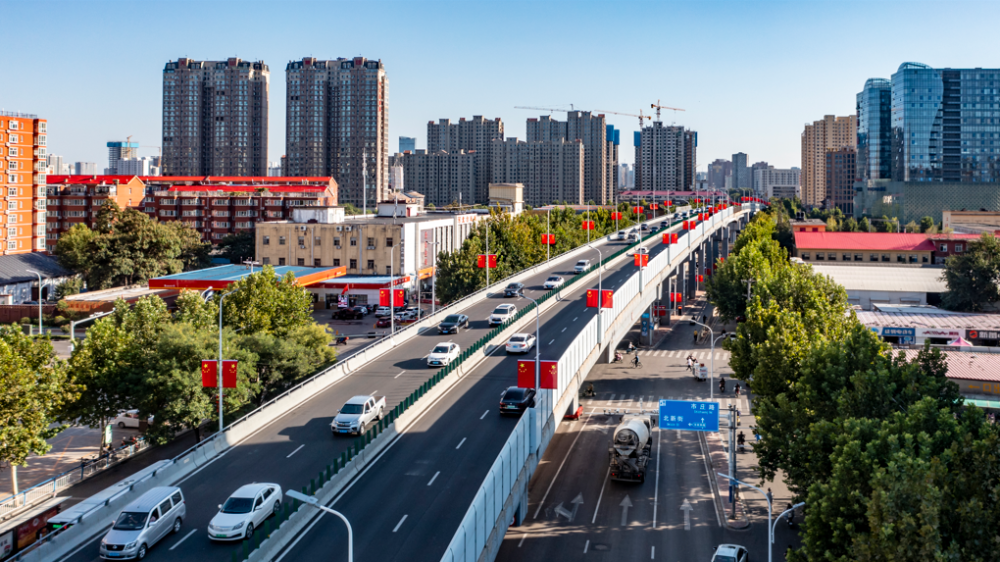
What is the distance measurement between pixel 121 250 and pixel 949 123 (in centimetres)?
17755

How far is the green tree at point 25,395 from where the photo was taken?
33031 millimetres

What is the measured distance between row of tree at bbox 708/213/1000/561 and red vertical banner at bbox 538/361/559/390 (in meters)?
8.90

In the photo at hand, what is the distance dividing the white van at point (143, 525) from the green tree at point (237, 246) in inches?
4068

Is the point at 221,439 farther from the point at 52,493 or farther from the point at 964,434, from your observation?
the point at 964,434

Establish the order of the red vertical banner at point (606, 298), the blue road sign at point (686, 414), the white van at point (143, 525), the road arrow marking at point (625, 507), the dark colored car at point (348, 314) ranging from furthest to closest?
1. the dark colored car at point (348, 314)
2. the red vertical banner at point (606, 298)
3. the blue road sign at point (686, 414)
4. the road arrow marking at point (625, 507)
5. the white van at point (143, 525)

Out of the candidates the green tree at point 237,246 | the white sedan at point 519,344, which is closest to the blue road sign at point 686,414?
the white sedan at point 519,344

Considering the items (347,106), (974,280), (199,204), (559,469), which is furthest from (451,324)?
(347,106)

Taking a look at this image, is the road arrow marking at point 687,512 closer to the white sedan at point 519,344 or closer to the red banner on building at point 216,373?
the white sedan at point 519,344

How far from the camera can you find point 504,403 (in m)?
36.5

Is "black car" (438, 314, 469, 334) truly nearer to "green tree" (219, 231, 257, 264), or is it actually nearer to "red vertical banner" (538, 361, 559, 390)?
"red vertical banner" (538, 361, 559, 390)

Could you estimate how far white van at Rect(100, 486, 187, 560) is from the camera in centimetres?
2245

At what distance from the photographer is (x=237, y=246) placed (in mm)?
126125

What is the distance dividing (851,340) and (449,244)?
84625 mm

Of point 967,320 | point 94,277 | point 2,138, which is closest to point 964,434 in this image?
point 967,320
